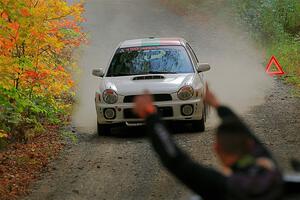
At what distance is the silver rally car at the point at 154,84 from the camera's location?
10547 millimetres

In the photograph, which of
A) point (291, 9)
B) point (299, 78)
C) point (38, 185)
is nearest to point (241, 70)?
point (299, 78)

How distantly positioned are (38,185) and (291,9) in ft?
63.1

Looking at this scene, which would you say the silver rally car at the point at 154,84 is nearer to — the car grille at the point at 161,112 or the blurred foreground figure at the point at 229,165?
the car grille at the point at 161,112

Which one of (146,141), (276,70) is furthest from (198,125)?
(276,70)

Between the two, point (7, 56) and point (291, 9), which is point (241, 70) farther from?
point (7, 56)

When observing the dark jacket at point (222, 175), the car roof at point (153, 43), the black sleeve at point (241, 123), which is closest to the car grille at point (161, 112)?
the car roof at point (153, 43)

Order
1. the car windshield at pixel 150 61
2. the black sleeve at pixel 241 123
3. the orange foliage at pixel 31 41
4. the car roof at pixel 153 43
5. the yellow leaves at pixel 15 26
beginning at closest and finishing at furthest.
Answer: the black sleeve at pixel 241 123 < the orange foliage at pixel 31 41 < the yellow leaves at pixel 15 26 < the car windshield at pixel 150 61 < the car roof at pixel 153 43

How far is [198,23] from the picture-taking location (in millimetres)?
31656

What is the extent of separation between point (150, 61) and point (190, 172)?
8.58 m

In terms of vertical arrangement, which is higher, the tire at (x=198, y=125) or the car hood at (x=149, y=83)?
the car hood at (x=149, y=83)

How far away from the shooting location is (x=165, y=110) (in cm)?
1054

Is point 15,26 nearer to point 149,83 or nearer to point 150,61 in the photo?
point 149,83

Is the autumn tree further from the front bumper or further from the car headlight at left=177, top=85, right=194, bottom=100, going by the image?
the car headlight at left=177, top=85, right=194, bottom=100

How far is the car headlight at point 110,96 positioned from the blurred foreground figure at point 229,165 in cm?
736
